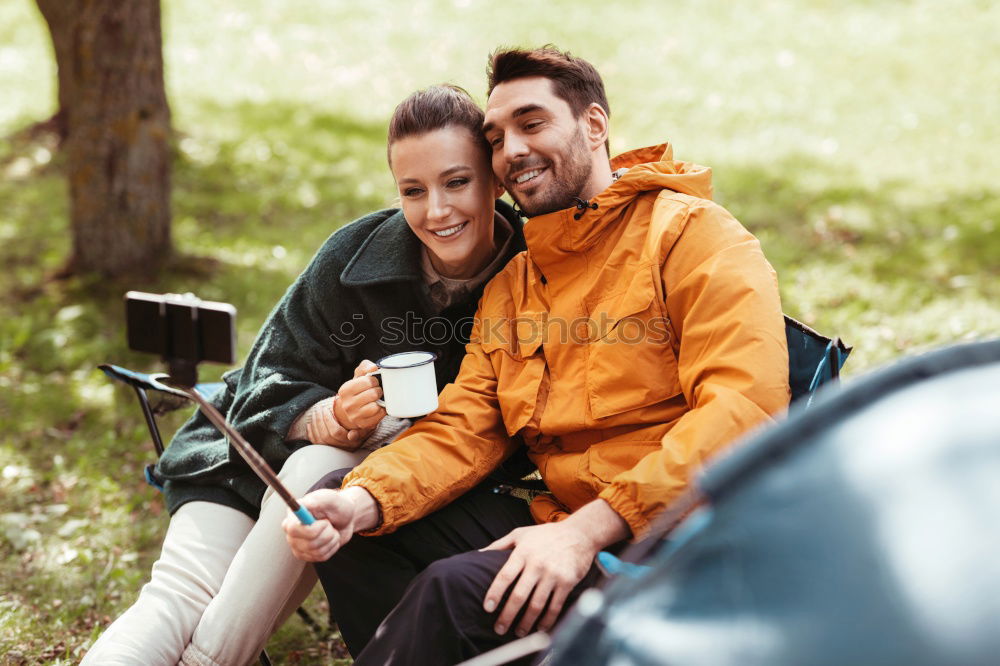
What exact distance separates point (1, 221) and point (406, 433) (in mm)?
5989

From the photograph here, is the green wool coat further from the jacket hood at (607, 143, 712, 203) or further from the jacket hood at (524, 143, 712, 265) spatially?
the jacket hood at (607, 143, 712, 203)

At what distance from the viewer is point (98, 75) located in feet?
18.4

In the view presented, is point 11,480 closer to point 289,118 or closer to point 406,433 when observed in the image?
point 406,433

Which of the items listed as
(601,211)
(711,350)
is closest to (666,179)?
(601,211)

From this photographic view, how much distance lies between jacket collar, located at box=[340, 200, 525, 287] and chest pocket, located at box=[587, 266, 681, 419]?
736mm

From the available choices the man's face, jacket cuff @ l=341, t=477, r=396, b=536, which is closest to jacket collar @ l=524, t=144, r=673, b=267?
the man's face

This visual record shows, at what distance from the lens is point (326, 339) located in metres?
3.15

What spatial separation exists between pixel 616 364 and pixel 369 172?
245 inches

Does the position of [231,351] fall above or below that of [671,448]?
above

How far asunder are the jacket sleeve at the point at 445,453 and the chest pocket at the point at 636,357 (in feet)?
1.19

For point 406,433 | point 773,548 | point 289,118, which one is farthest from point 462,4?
point 773,548

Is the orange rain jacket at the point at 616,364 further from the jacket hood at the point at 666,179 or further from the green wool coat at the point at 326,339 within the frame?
the green wool coat at the point at 326,339

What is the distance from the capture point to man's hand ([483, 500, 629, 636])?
220 cm

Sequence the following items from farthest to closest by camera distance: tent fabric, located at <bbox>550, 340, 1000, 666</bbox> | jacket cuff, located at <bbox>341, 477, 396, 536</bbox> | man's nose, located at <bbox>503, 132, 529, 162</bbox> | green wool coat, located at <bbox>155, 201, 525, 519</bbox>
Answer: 1. green wool coat, located at <bbox>155, 201, 525, 519</bbox>
2. man's nose, located at <bbox>503, 132, 529, 162</bbox>
3. jacket cuff, located at <bbox>341, 477, 396, 536</bbox>
4. tent fabric, located at <bbox>550, 340, 1000, 666</bbox>
